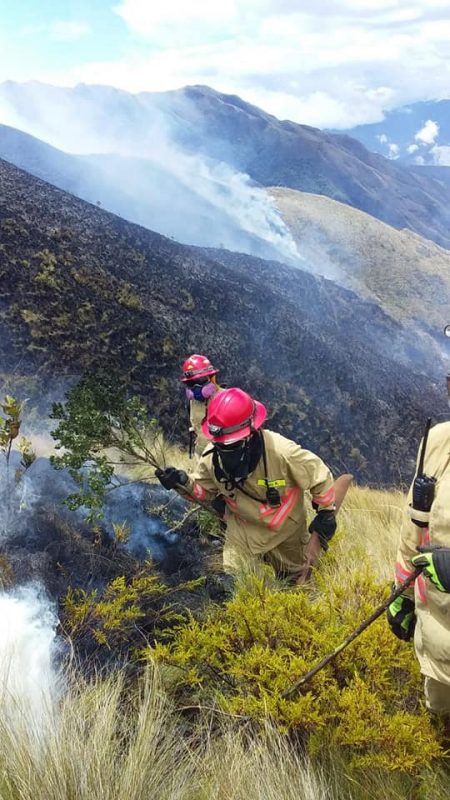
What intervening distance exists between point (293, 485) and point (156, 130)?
60777 mm

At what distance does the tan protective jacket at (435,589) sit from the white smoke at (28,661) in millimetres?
1317

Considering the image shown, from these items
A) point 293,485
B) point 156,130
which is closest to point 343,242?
Result: point 156,130

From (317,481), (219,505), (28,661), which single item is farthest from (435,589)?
(219,505)

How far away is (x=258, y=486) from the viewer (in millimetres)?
3637

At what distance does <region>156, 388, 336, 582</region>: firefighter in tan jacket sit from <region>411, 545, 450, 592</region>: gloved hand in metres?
1.54

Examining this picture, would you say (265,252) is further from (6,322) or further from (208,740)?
(208,740)

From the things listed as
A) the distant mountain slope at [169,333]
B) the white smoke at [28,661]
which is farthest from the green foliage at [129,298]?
the white smoke at [28,661]

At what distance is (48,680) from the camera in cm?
274

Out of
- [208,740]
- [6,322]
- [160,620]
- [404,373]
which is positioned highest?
[208,740]

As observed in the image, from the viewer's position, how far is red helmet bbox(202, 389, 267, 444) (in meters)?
3.35

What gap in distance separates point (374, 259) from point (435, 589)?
36158 mm

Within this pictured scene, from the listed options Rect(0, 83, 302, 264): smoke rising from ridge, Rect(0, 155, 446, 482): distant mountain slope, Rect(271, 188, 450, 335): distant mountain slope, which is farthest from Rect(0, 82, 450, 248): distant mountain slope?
Rect(0, 155, 446, 482): distant mountain slope

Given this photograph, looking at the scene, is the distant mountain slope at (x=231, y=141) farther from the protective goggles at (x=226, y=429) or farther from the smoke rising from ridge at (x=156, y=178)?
the protective goggles at (x=226, y=429)

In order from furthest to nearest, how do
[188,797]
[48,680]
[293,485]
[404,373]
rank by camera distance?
[404,373] < [293,485] < [48,680] < [188,797]
